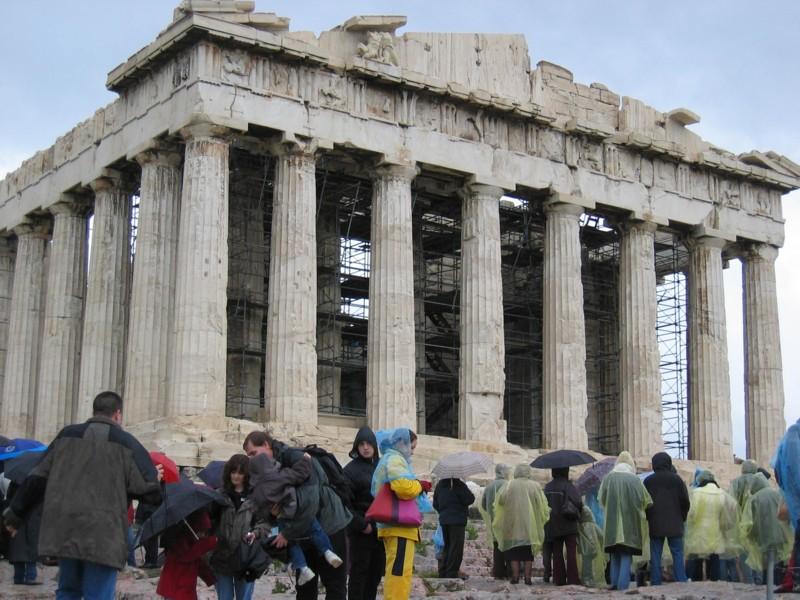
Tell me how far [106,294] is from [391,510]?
21.0 m

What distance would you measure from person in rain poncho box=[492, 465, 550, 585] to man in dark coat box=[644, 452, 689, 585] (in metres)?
1.46

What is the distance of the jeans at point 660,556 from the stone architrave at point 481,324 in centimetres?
1458

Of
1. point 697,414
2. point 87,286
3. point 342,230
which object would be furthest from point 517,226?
point 87,286

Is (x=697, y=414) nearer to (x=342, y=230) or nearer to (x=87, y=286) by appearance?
(x=342, y=230)

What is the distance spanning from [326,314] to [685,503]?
20338mm

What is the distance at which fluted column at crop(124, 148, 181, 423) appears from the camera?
30.3 meters

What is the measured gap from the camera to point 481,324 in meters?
32.7

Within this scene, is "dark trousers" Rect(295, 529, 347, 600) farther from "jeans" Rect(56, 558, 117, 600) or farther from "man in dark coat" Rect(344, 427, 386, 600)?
"jeans" Rect(56, 558, 117, 600)

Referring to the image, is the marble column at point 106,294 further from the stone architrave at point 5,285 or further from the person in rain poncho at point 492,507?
the person in rain poncho at point 492,507

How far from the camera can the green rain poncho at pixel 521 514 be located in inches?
709

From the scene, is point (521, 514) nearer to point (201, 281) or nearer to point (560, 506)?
point (560, 506)

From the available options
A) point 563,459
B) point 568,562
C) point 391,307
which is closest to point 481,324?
point 391,307

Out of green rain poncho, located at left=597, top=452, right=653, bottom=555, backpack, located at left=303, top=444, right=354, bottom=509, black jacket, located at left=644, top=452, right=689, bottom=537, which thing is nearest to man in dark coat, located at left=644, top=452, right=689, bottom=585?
black jacket, located at left=644, top=452, right=689, bottom=537

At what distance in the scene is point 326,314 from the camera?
36.8 meters
